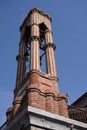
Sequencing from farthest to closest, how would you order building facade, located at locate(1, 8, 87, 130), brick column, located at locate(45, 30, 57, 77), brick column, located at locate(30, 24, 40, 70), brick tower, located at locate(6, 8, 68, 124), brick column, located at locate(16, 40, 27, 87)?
brick column, located at locate(16, 40, 27, 87)
brick column, located at locate(45, 30, 57, 77)
brick column, located at locate(30, 24, 40, 70)
brick tower, located at locate(6, 8, 68, 124)
building facade, located at locate(1, 8, 87, 130)

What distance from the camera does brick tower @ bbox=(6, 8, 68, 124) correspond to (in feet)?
45.0

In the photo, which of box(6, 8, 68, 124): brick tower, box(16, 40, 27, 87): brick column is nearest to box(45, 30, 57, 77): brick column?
box(6, 8, 68, 124): brick tower

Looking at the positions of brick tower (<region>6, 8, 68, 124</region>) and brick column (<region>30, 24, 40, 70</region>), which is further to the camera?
brick column (<region>30, 24, 40, 70</region>)

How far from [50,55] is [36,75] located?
2.70 metres

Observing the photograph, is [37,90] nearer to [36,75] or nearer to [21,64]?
[36,75]

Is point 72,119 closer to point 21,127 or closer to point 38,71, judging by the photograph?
point 21,127

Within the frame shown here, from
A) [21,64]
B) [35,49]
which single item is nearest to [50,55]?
[35,49]

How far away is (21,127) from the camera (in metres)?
12.6

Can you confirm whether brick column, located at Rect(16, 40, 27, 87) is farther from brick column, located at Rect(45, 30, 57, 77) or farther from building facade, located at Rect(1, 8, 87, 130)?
brick column, located at Rect(45, 30, 57, 77)

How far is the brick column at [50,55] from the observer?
54.5ft

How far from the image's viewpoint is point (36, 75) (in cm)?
1521

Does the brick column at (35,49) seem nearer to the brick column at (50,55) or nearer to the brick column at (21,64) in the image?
the brick column at (50,55)

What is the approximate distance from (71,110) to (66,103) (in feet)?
1.44

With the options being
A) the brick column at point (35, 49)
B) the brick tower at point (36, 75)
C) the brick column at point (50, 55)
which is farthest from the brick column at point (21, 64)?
the brick column at point (50, 55)
